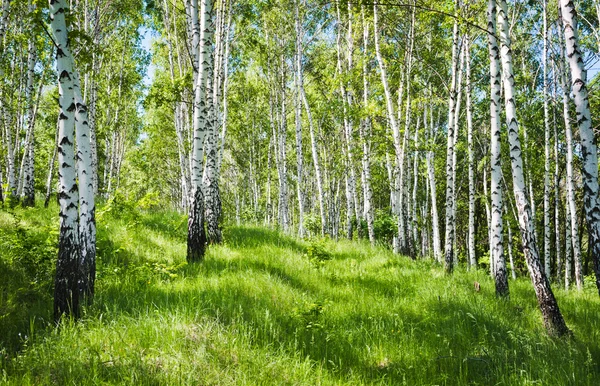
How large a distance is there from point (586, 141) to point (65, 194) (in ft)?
19.1

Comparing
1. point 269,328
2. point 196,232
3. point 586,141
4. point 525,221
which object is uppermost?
point 586,141

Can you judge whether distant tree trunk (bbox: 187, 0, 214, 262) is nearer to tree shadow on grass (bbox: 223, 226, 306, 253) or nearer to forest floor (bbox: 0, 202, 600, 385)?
forest floor (bbox: 0, 202, 600, 385)

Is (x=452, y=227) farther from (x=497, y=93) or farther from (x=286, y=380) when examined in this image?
(x=286, y=380)

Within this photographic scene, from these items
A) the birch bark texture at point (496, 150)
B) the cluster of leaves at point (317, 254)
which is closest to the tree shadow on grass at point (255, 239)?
the cluster of leaves at point (317, 254)

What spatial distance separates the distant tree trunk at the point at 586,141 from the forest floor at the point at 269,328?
1429mm

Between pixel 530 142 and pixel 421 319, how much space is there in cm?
1650

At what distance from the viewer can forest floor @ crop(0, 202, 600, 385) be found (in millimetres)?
3166

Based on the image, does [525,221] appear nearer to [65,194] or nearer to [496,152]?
[496,152]

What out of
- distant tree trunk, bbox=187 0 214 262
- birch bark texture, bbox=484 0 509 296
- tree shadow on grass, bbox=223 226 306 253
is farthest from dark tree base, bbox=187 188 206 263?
birch bark texture, bbox=484 0 509 296

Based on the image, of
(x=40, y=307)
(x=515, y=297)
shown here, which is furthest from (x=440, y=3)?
(x=40, y=307)

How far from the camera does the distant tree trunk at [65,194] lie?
13.3 feet

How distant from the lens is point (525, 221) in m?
5.52

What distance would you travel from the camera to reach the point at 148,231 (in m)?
8.45

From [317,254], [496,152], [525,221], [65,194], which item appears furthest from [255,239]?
[525,221]
